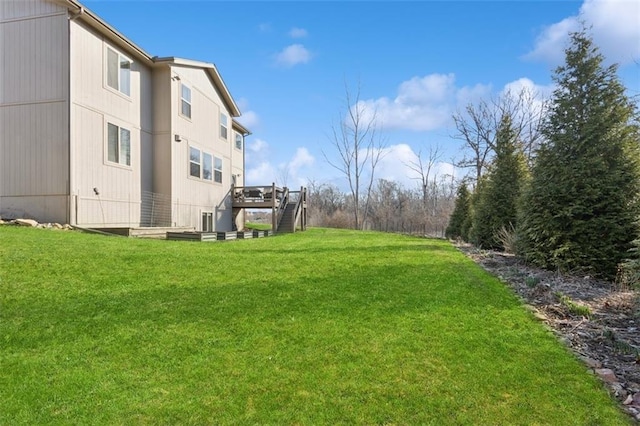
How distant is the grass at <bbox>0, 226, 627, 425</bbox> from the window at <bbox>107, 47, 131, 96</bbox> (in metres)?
7.41

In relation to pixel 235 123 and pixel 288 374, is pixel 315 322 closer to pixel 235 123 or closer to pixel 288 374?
pixel 288 374

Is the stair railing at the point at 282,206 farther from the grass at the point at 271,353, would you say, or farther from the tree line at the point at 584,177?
the grass at the point at 271,353

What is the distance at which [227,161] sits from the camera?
672 inches

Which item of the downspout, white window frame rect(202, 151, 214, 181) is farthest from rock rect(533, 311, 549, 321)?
white window frame rect(202, 151, 214, 181)

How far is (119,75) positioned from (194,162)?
3.90m

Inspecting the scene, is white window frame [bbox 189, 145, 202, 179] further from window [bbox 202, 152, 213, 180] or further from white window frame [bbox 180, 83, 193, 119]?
white window frame [bbox 180, 83, 193, 119]

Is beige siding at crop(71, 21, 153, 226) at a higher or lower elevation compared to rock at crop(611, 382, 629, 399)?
higher

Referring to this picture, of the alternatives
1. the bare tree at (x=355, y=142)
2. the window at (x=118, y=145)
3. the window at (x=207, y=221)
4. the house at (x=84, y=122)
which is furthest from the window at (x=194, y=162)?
the bare tree at (x=355, y=142)

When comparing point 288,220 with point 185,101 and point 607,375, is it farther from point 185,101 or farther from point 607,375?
point 607,375

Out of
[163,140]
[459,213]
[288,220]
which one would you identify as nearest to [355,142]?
[459,213]

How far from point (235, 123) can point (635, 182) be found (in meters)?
16.4

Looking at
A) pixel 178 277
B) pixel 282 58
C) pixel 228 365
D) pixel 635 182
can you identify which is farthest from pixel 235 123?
pixel 228 365

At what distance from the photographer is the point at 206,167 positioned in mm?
15055

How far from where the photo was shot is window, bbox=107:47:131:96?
10742 mm
